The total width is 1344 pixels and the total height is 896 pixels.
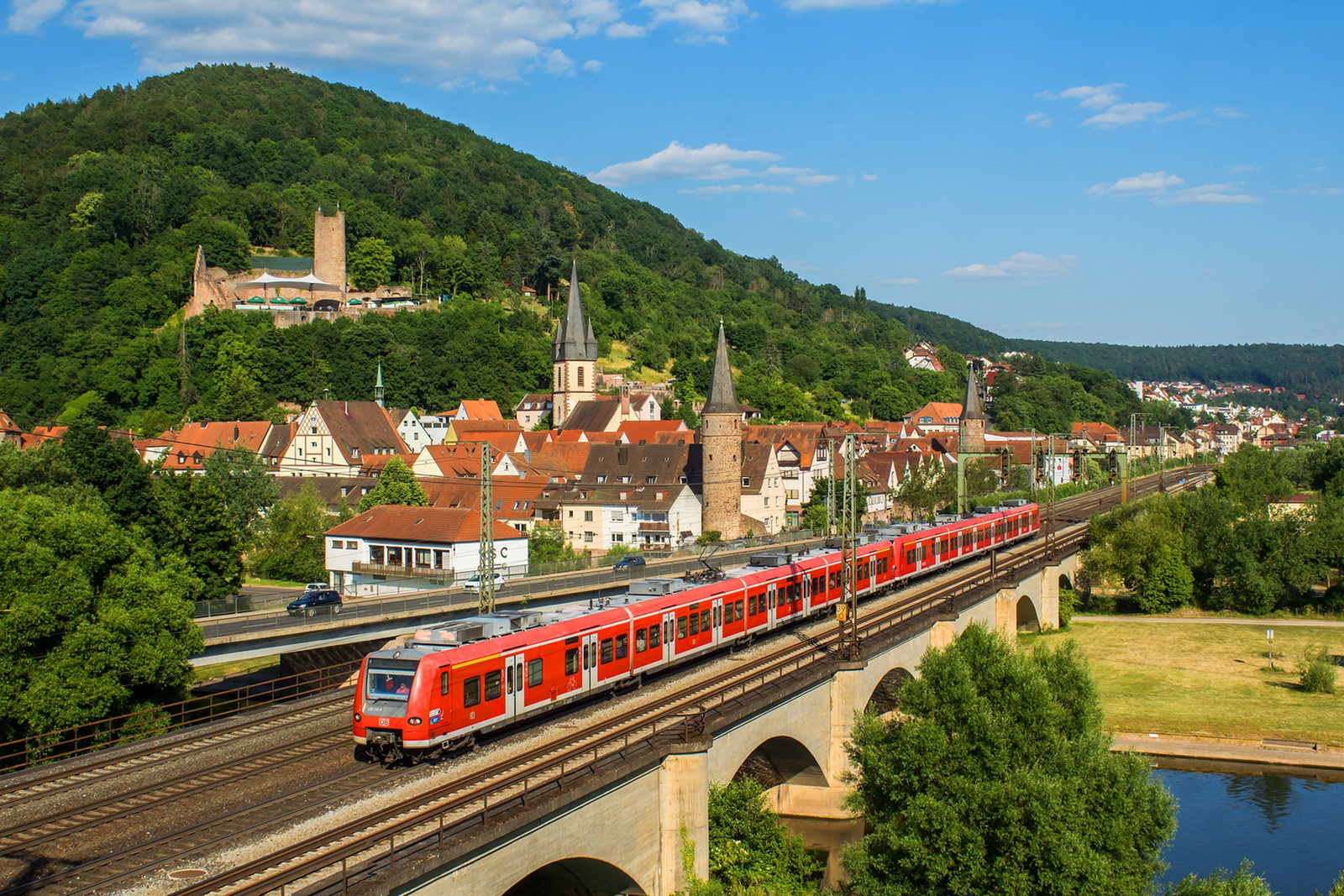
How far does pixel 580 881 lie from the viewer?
20.4 metres

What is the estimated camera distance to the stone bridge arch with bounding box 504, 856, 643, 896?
19.6 metres

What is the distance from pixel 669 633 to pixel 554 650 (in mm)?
5252

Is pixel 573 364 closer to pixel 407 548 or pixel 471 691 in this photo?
pixel 407 548

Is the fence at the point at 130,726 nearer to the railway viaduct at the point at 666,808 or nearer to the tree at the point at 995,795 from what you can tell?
the railway viaduct at the point at 666,808

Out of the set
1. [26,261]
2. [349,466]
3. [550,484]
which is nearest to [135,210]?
[26,261]

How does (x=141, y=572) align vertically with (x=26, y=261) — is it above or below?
below

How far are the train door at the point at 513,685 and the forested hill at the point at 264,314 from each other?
105 meters

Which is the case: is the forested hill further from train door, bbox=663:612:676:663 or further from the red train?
train door, bbox=663:612:676:663

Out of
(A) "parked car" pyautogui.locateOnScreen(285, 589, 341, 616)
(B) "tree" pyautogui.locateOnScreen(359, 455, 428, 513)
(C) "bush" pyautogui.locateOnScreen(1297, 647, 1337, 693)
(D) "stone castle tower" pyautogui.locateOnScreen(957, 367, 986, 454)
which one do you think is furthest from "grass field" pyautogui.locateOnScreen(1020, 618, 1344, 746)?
(D) "stone castle tower" pyautogui.locateOnScreen(957, 367, 986, 454)

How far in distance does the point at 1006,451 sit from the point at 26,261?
421 ft

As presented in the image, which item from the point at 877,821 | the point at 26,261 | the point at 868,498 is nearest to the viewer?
the point at 877,821

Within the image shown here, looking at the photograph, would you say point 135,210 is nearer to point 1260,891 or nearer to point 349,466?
point 349,466

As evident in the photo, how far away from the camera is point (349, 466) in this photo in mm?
96438

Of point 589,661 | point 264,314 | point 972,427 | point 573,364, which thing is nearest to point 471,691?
point 589,661
